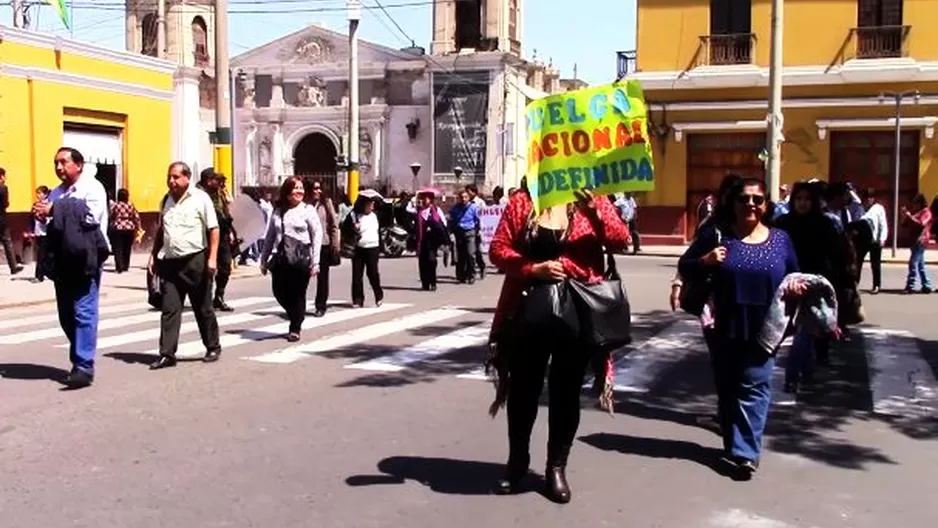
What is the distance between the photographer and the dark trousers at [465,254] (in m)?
17.5

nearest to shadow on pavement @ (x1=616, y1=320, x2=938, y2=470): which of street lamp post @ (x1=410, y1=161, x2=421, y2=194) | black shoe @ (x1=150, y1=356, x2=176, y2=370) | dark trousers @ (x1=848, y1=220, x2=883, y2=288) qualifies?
dark trousers @ (x1=848, y1=220, x2=883, y2=288)

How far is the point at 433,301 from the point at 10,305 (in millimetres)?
5789

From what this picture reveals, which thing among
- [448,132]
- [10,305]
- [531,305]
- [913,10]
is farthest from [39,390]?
[448,132]

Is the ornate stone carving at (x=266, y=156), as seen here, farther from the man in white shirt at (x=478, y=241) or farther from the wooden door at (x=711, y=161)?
the man in white shirt at (x=478, y=241)

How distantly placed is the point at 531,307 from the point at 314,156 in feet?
146

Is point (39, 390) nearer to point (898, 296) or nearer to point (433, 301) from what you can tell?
point (433, 301)

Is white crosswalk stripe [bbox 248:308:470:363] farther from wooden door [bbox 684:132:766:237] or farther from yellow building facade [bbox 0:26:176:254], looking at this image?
wooden door [bbox 684:132:766:237]

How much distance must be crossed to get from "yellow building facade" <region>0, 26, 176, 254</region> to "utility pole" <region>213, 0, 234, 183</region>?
4.43m

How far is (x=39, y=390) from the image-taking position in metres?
8.02

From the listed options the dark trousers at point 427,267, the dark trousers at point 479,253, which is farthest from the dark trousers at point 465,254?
the dark trousers at point 427,267

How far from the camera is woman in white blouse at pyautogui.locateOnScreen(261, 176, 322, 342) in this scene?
410 inches

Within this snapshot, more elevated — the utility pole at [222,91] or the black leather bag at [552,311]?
the utility pole at [222,91]

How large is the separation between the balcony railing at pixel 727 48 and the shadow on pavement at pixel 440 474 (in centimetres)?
2519

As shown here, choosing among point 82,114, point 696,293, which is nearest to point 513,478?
point 696,293
